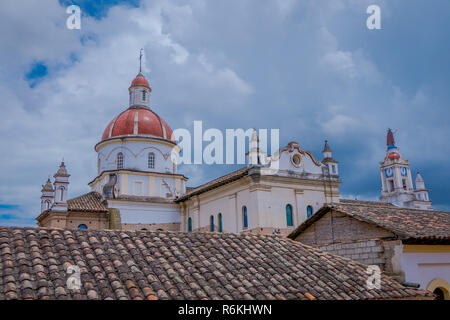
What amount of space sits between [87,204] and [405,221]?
21.9m

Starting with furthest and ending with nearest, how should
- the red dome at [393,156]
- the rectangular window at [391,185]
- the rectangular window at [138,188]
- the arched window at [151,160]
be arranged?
1. the rectangular window at [391,185]
2. the red dome at [393,156]
3. the arched window at [151,160]
4. the rectangular window at [138,188]

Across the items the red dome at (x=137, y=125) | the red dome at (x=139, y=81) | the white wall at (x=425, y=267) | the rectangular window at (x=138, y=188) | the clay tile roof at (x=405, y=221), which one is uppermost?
the red dome at (x=139, y=81)

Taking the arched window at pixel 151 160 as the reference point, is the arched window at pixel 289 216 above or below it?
below

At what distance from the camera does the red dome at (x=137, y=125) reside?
3131 centimetres

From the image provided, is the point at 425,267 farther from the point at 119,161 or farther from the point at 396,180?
the point at 396,180

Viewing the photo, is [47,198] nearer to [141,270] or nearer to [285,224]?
[285,224]

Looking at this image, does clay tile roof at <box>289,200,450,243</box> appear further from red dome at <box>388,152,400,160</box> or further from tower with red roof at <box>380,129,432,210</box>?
red dome at <box>388,152,400,160</box>

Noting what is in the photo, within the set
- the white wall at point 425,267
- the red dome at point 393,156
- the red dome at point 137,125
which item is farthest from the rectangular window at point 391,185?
the white wall at point 425,267

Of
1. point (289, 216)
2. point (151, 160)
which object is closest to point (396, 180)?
point (289, 216)

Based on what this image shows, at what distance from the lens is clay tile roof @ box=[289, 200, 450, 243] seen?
37.0ft

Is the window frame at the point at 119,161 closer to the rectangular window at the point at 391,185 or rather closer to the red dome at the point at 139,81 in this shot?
the red dome at the point at 139,81

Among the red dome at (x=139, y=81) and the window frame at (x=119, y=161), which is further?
the red dome at (x=139, y=81)

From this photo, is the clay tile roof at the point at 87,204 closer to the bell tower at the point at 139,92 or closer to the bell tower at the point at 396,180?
the bell tower at the point at 139,92

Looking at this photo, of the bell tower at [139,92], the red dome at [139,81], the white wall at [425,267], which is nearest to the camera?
the white wall at [425,267]
